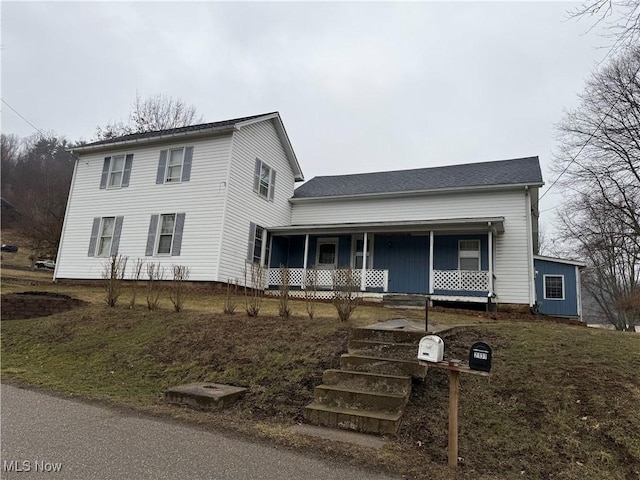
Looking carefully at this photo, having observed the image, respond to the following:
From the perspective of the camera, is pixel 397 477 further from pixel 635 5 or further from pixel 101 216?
pixel 101 216

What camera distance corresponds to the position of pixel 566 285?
1706 centimetres

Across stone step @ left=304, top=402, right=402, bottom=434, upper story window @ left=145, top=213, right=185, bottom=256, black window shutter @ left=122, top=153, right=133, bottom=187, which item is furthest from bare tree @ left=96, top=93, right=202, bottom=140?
stone step @ left=304, top=402, right=402, bottom=434

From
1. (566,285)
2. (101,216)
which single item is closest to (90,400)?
(101,216)

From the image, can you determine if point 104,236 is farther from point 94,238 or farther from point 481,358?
point 481,358

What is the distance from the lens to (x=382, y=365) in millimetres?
5277

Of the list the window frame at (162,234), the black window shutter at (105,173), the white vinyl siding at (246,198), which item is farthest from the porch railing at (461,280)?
the black window shutter at (105,173)

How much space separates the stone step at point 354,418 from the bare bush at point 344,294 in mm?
3011

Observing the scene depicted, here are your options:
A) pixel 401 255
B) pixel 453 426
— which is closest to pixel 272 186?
pixel 401 255

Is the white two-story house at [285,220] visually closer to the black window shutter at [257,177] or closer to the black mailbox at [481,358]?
the black window shutter at [257,177]

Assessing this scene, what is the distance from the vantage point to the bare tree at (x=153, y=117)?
30.5 m

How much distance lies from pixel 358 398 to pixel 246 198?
11932 mm

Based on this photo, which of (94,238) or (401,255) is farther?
(94,238)

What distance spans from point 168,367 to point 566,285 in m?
16.7

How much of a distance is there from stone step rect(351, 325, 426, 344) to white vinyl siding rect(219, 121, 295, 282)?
344 inches
